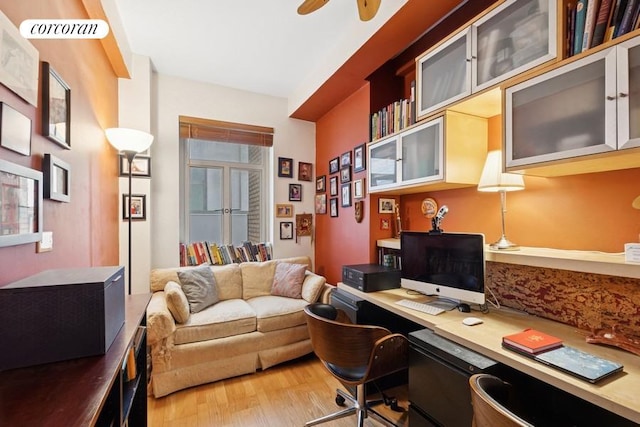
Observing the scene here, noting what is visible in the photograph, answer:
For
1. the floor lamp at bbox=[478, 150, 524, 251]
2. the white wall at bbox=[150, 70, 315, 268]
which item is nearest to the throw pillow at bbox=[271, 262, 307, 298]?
the white wall at bbox=[150, 70, 315, 268]

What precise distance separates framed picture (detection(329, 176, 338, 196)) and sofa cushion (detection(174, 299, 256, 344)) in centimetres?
154

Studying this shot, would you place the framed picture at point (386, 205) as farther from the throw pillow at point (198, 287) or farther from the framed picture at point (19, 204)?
the framed picture at point (19, 204)

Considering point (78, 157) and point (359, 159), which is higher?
point (359, 159)

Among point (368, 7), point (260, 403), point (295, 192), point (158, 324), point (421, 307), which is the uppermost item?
point (368, 7)

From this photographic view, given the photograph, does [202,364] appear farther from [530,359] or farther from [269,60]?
[269,60]

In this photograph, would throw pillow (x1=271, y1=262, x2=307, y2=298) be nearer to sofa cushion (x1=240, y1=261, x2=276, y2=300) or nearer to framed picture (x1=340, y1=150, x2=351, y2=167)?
sofa cushion (x1=240, y1=261, x2=276, y2=300)

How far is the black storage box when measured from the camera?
2.76 ft

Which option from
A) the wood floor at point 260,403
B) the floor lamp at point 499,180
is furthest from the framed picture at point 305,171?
the floor lamp at point 499,180

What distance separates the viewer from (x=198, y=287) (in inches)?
105

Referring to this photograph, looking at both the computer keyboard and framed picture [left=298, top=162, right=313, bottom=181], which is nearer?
the computer keyboard

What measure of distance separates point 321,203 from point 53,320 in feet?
9.41

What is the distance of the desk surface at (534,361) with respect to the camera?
0.87m

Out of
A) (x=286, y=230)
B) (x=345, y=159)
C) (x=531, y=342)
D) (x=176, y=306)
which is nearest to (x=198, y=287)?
(x=176, y=306)

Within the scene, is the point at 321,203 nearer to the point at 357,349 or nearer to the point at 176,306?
the point at 176,306
